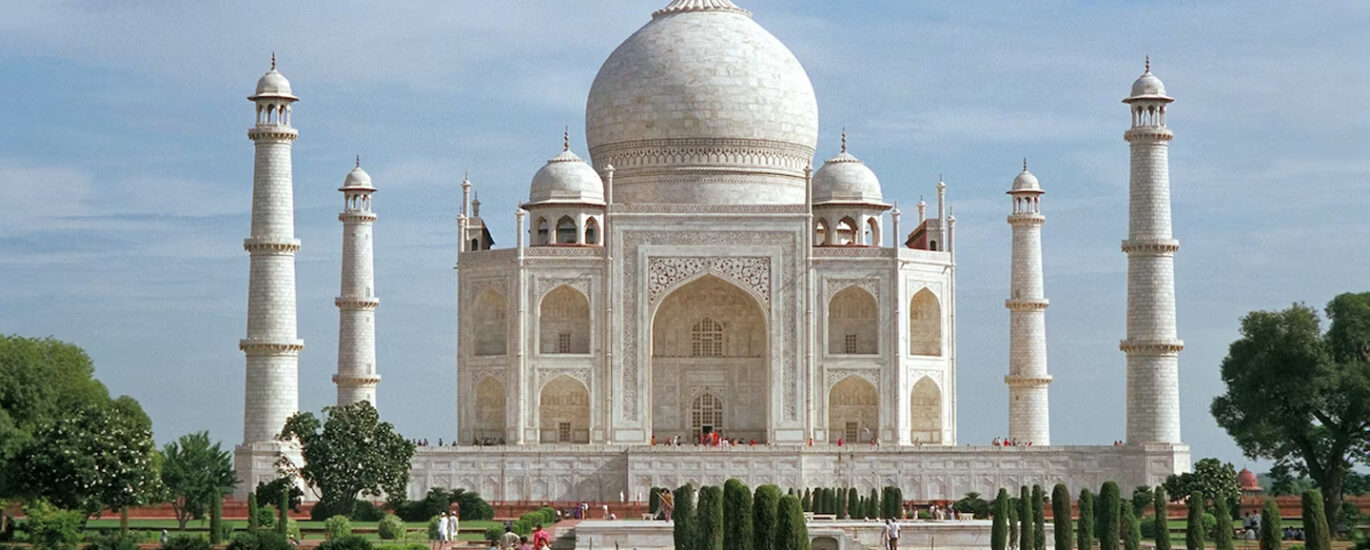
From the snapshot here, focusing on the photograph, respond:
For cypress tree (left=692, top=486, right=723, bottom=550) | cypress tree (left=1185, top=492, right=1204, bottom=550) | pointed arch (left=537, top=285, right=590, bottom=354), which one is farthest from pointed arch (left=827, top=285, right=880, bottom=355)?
cypress tree (left=692, top=486, right=723, bottom=550)

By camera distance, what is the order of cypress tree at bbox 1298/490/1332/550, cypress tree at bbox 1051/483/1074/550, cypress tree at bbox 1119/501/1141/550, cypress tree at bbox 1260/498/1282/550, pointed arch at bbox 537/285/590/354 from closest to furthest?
cypress tree at bbox 1298/490/1332/550 → cypress tree at bbox 1260/498/1282/550 → cypress tree at bbox 1051/483/1074/550 → cypress tree at bbox 1119/501/1141/550 → pointed arch at bbox 537/285/590/354

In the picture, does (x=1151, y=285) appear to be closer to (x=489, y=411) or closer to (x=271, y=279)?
(x=489, y=411)

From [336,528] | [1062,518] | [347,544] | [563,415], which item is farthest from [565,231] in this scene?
[1062,518]

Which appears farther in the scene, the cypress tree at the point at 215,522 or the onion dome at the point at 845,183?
the onion dome at the point at 845,183

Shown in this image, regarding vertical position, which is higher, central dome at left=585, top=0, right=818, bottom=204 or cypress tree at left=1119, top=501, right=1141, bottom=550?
central dome at left=585, top=0, right=818, bottom=204

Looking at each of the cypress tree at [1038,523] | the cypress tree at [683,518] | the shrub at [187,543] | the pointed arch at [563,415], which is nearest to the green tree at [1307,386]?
the cypress tree at [1038,523]

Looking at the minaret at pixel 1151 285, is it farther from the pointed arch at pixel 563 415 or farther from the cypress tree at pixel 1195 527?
the cypress tree at pixel 1195 527

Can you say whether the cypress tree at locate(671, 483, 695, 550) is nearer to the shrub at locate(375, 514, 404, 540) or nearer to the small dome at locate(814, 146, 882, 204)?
the shrub at locate(375, 514, 404, 540)
